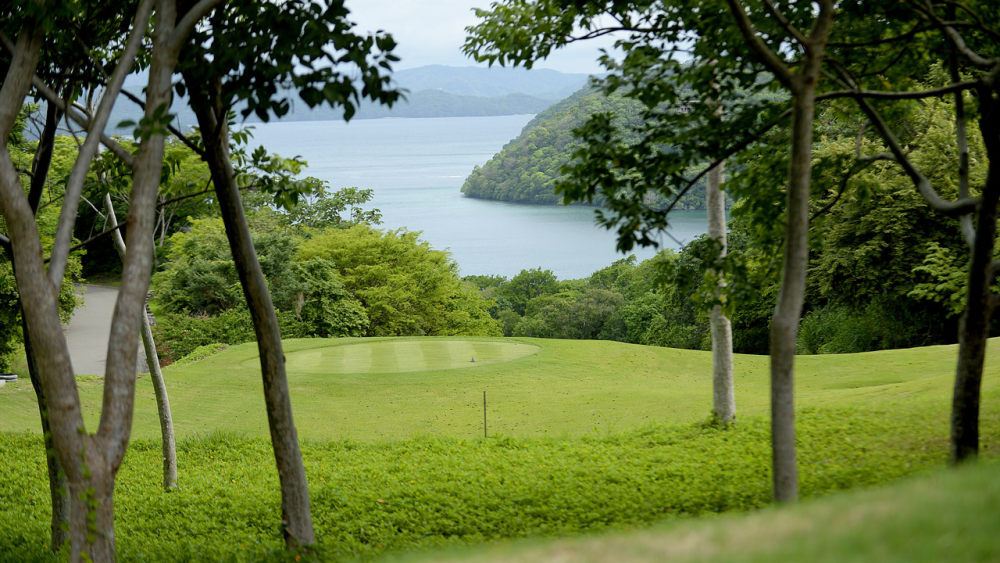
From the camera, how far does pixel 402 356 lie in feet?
65.6

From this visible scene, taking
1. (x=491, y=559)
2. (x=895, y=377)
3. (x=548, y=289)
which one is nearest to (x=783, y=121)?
(x=491, y=559)

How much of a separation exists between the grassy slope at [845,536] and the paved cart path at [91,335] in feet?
68.1

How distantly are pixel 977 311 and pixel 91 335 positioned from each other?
2999cm

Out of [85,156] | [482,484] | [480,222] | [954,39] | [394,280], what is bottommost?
[482,484]

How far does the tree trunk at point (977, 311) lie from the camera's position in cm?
539

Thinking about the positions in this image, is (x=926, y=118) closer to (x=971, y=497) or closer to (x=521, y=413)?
(x=521, y=413)

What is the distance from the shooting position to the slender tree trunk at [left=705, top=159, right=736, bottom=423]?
375 inches

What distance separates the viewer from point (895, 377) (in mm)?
14984

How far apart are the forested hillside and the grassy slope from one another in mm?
38270

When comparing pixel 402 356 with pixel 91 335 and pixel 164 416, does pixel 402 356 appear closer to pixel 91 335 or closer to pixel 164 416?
pixel 164 416

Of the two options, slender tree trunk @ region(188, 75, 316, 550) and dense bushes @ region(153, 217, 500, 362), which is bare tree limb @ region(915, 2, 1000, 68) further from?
dense bushes @ region(153, 217, 500, 362)

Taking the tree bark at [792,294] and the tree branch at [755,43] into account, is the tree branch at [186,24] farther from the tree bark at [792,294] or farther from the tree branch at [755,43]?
the tree bark at [792,294]

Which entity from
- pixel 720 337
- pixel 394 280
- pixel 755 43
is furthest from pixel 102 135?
pixel 394 280

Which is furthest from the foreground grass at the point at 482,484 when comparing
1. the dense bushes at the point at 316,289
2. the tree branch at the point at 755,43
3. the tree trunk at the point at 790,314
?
the dense bushes at the point at 316,289
